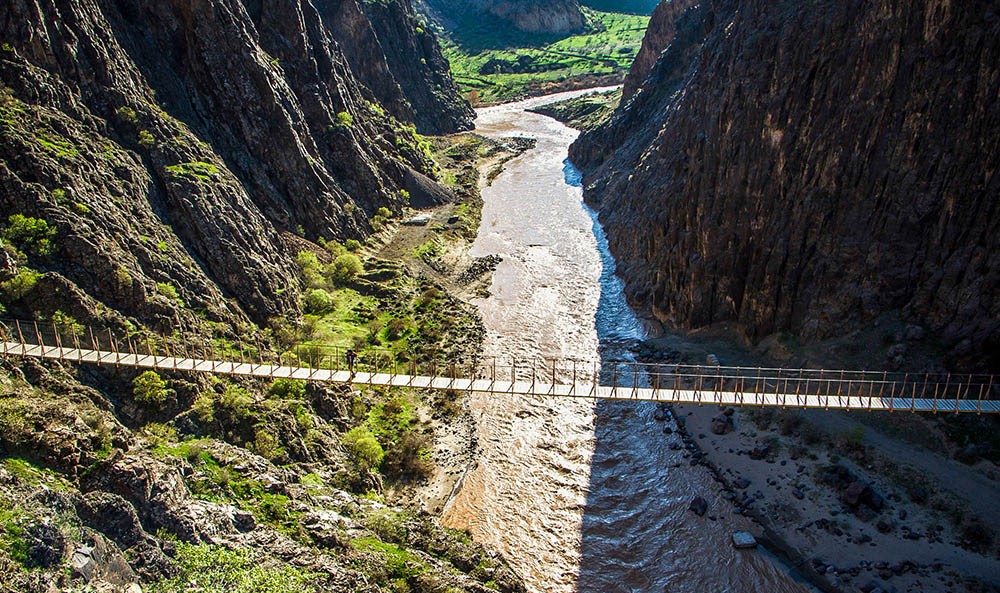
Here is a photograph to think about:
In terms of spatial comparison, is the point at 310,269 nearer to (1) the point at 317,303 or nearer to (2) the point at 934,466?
(1) the point at 317,303

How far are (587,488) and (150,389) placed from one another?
83.6 ft

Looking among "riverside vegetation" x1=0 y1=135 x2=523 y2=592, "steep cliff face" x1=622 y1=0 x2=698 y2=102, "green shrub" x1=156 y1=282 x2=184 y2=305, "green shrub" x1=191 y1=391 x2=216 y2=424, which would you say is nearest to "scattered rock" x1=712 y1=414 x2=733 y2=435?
"riverside vegetation" x1=0 y1=135 x2=523 y2=592

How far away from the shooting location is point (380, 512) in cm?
Result: 3403

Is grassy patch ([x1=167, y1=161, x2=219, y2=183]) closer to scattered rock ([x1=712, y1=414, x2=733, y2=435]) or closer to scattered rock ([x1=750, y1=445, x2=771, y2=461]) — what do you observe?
scattered rock ([x1=712, y1=414, x2=733, y2=435])

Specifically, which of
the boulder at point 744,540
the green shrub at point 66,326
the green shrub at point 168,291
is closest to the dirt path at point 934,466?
the boulder at point 744,540

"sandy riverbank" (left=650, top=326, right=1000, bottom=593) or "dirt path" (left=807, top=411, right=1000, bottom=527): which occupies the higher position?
"dirt path" (left=807, top=411, right=1000, bottom=527)

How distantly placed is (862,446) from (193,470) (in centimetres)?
3739

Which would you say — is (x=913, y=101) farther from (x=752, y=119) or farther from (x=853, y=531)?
(x=853, y=531)

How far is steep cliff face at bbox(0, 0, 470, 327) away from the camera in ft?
129

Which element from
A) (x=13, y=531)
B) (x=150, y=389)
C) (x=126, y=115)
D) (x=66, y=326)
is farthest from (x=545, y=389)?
(x=126, y=115)

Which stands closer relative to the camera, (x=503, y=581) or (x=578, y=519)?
(x=503, y=581)

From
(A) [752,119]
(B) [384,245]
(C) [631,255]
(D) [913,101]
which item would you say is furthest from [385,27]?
→ (D) [913,101]

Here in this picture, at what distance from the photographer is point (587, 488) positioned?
40156 millimetres

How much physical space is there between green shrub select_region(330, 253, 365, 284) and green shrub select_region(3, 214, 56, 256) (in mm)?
27284
